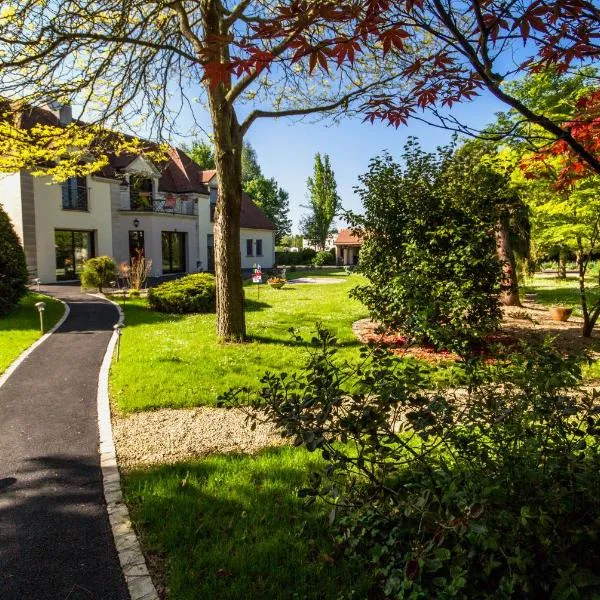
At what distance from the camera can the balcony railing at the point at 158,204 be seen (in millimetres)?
27000

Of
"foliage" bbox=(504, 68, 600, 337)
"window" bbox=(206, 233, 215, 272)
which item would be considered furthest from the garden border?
"window" bbox=(206, 233, 215, 272)

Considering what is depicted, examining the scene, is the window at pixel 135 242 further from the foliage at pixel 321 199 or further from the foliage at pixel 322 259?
the foliage at pixel 321 199

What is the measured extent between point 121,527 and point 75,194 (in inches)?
941

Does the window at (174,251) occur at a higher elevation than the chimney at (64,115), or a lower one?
lower

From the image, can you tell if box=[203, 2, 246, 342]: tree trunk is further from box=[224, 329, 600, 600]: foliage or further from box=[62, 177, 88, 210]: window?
box=[62, 177, 88, 210]: window

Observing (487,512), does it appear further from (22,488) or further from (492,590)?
(22,488)

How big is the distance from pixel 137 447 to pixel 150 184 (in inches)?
1025

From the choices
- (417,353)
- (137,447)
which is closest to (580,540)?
(137,447)

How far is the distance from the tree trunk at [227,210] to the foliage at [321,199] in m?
50.1

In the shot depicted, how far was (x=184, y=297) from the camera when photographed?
1567 centimetres

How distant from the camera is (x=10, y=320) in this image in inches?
508

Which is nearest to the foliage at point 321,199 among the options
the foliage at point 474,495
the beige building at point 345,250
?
the beige building at point 345,250

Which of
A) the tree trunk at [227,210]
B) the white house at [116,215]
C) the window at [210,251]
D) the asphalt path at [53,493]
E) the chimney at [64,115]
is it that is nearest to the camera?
the asphalt path at [53,493]

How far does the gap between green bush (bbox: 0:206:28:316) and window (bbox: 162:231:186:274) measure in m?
14.9
